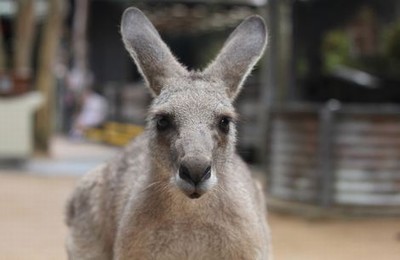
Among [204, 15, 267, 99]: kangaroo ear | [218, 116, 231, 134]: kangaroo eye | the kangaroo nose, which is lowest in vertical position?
the kangaroo nose

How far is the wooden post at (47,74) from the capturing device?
14445 mm

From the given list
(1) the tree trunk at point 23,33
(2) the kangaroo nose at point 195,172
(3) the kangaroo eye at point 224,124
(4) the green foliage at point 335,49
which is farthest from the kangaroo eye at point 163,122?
(1) the tree trunk at point 23,33

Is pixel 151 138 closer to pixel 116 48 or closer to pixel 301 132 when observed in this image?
pixel 301 132

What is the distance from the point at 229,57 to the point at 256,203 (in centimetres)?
81

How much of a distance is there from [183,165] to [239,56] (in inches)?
36.0

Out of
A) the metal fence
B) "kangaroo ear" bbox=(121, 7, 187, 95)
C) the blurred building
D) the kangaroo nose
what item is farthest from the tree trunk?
the kangaroo nose

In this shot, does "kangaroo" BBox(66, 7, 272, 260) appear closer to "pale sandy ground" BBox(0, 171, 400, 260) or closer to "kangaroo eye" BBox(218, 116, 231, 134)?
"kangaroo eye" BBox(218, 116, 231, 134)

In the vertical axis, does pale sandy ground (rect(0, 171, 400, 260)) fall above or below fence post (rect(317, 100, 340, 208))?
below

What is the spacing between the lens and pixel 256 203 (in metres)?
4.23

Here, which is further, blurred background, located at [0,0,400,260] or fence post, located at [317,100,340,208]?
fence post, located at [317,100,340,208]

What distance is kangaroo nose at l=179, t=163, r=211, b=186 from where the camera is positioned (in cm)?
312

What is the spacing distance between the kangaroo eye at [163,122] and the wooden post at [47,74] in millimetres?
11089

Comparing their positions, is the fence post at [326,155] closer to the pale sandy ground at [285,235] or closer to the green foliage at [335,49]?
the pale sandy ground at [285,235]

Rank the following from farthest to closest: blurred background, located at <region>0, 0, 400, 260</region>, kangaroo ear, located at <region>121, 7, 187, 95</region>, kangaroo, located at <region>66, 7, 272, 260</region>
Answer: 1. blurred background, located at <region>0, 0, 400, 260</region>
2. kangaroo ear, located at <region>121, 7, 187, 95</region>
3. kangaroo, located at <region>66, 7, 272, 260</region>
